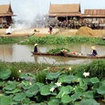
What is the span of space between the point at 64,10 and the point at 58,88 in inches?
1195

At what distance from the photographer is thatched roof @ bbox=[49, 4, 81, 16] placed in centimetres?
3855

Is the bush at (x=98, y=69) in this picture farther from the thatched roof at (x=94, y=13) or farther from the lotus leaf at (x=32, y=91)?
the thatched roof at (x=94, y=13)

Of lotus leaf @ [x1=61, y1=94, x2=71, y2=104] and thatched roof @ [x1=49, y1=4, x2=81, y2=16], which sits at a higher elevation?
thatched roof @ [x1=49, y1=4, x2=81, y2=16]

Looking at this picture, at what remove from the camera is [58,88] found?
912 centimetres

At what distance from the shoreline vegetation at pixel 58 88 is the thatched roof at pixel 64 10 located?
27.9m

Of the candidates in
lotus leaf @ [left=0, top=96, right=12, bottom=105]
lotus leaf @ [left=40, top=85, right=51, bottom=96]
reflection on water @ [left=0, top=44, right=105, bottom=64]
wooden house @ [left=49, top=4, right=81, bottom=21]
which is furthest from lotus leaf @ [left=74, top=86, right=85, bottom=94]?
wooden house @ [left=49, top=4, right=81, bottom=21]

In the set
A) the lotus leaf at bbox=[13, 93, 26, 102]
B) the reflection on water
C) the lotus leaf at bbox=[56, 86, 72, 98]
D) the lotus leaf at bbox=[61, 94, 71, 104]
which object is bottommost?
the reflection on water

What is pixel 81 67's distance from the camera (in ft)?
35.7

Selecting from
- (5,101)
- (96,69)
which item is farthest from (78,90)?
(5,101)

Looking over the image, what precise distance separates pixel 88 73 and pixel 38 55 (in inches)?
356

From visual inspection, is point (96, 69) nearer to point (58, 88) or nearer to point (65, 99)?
point (58, 88)

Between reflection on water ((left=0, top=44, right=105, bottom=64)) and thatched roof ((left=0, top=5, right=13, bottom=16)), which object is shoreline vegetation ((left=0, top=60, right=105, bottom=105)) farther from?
thatched roof ((left=0, top=5, right=13, bottom=16))

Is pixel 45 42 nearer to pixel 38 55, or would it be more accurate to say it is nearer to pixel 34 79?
pixel 38 55

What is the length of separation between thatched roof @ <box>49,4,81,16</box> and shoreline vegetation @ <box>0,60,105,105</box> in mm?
27945
